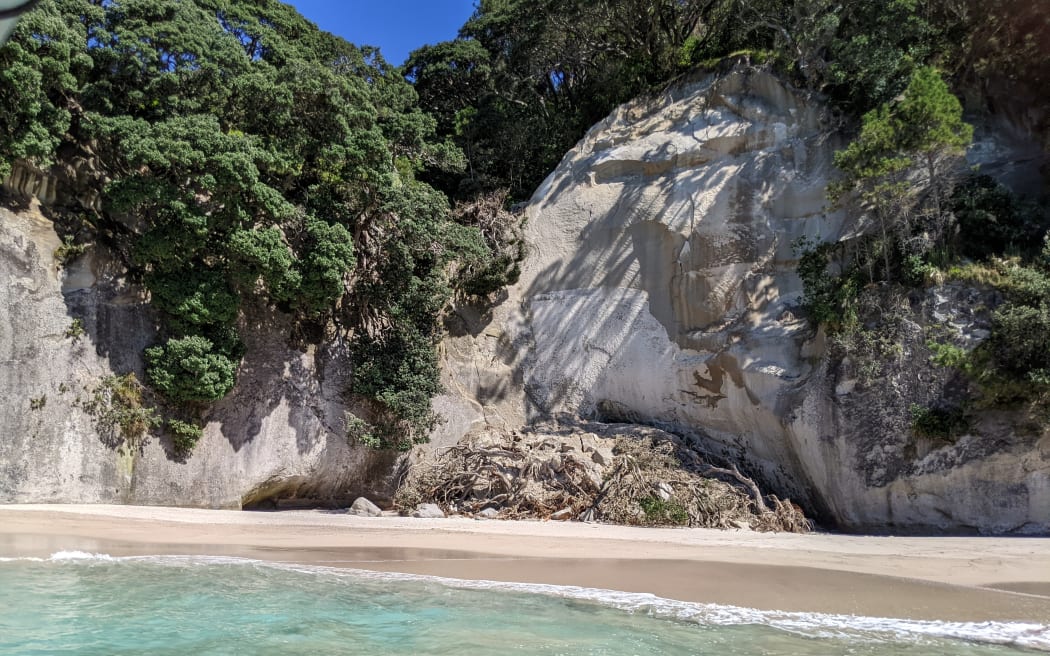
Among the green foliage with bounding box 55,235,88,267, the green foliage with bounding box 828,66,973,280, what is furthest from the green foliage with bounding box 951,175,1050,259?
the green foliage with bounding box 55,235,88,267

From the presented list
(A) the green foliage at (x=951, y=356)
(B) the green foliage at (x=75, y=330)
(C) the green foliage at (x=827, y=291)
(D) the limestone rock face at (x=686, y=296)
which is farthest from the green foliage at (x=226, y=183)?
(A) the green foliage at (x=951, y=356)

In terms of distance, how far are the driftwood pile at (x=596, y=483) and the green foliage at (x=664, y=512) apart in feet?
0.06

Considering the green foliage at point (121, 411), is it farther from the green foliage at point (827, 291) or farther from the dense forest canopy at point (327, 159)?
the green foliage at point (827, 291)

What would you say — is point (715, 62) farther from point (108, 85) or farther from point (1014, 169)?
point (108, 85)

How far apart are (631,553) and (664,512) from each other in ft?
10.9

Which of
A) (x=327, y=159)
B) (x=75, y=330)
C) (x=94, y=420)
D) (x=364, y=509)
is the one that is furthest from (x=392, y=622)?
(x=327, y=159)

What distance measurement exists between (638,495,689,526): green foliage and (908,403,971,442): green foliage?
13.7 ft

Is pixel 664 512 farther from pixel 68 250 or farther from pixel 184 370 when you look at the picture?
pixel 68 250

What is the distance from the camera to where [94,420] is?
12828 mm

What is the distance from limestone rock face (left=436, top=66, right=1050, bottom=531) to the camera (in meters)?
14.7

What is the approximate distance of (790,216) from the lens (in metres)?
16.8

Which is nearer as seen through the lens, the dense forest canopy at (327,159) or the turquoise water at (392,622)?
the turquoise water at (392,622)

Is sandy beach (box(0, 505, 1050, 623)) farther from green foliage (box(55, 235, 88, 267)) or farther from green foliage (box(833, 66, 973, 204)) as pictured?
green foliage (box(833, 66, 973, 204))

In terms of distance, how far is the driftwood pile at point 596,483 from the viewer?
1309cm
